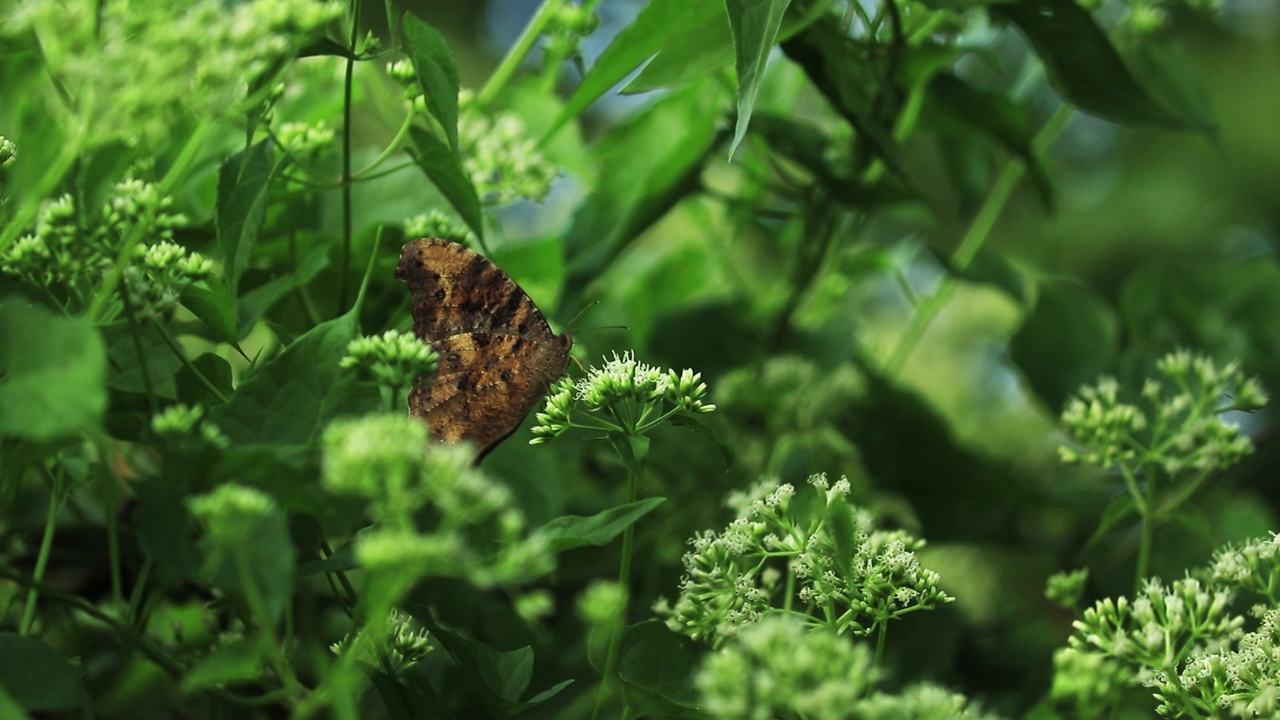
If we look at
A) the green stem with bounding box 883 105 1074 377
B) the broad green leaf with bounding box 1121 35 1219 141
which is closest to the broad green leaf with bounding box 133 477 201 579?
the green stem with bounding box 883 105 1074 377

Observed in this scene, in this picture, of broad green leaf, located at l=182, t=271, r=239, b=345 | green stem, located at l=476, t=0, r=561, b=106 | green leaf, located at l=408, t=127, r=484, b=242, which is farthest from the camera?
green stem, located at l=476, t=0, r=561, b=106

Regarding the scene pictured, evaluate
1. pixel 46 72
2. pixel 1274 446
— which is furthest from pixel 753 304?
pixel 46 72

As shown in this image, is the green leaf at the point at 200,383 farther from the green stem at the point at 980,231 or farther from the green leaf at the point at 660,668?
the green stem at the point at 980,231

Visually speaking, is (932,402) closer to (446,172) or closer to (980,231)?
(980,231)

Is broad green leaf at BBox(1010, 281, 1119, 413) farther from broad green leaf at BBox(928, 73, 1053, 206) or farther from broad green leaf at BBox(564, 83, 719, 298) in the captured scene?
broad green leaf at BBox(564, 83, 719, 298)

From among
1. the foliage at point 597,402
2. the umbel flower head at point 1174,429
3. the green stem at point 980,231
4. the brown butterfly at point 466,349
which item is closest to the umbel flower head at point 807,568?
the foliage at point 597,402

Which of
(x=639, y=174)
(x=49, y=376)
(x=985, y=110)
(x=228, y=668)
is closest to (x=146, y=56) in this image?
(x=49, y=376)
